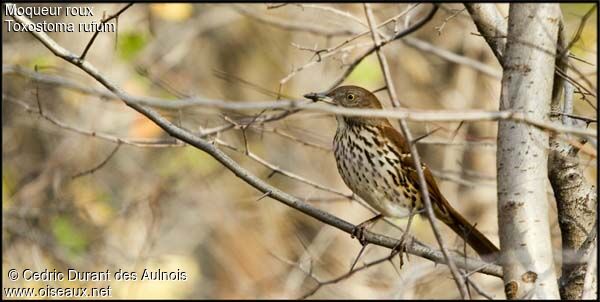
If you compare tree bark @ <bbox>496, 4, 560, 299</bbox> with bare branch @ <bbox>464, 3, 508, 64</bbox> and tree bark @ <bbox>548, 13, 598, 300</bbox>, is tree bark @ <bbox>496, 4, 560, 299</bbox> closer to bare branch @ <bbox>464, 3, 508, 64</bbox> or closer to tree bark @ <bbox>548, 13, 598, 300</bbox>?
bare branch @ <bbox>464, 3, 508, 64</bbox>

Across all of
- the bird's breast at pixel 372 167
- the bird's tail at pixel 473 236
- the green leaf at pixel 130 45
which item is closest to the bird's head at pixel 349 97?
the bird's breast at pixel 372 167

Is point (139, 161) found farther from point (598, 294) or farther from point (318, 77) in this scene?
point (598, 294)

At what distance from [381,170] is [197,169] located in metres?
4.82

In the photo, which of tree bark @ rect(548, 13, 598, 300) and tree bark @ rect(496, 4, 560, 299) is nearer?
tree bark @ rect(496, 4, 560, 299)

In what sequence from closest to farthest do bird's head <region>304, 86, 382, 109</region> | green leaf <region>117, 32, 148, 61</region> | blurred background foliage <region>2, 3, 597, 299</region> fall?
bird's head <region>304, 86, 382, 109</region>, blurred background foliage <region>2, 3, 597, 299</region>, green leaf <region>117, 32, 148, 61</region>

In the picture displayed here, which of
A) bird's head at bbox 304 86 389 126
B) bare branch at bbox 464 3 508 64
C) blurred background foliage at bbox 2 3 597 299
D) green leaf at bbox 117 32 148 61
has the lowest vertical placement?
blurred background foliage at bbox 2 3 597 299

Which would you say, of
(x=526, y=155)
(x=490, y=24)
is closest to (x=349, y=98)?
(x=490, y=24)

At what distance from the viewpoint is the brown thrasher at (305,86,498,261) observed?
181 inches

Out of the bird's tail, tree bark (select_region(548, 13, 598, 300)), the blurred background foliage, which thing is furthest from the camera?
the blurred background foliage

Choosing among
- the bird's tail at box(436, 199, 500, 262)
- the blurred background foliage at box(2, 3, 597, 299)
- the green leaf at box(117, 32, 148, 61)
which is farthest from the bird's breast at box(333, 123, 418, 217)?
the green leaf at box(117, 32, 148, 61)

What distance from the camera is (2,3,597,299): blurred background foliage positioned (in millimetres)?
7055

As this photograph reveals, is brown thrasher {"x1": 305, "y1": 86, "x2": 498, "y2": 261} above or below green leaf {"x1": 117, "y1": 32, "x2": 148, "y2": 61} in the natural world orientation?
below

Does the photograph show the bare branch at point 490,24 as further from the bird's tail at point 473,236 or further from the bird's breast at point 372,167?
the bird's breast at point 372,167

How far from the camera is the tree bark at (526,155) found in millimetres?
3082
